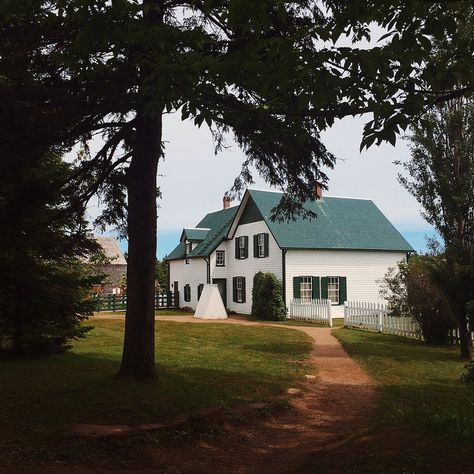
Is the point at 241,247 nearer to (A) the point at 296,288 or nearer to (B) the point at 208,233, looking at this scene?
(A) the point at 296,288

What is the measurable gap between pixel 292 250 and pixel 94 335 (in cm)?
1341

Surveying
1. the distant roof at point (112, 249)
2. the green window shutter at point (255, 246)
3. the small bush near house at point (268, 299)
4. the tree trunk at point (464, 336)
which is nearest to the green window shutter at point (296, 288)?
the small bush near house at point (268, 299)

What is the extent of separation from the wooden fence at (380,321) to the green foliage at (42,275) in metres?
13.1

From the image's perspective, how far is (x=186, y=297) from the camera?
121 ft

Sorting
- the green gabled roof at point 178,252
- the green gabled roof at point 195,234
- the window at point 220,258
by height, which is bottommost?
the window at point 220,258

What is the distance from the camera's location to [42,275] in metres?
11.8

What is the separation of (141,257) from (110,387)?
2259 millimetres

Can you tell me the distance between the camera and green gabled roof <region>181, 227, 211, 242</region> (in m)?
36.5

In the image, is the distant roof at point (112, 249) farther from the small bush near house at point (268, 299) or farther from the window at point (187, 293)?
the small bush near house at point (268, 299)

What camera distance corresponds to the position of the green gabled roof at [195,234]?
36.5 m

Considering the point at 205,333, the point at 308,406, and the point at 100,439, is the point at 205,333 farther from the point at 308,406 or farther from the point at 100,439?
the point at 100,439

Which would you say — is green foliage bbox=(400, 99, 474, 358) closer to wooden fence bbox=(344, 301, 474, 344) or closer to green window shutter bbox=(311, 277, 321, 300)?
wooden fence bbox=(344, 301, 474, 344)

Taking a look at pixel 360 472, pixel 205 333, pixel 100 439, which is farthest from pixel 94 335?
pixel 360 472

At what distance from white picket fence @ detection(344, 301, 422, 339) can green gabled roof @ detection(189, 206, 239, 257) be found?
11805mm
